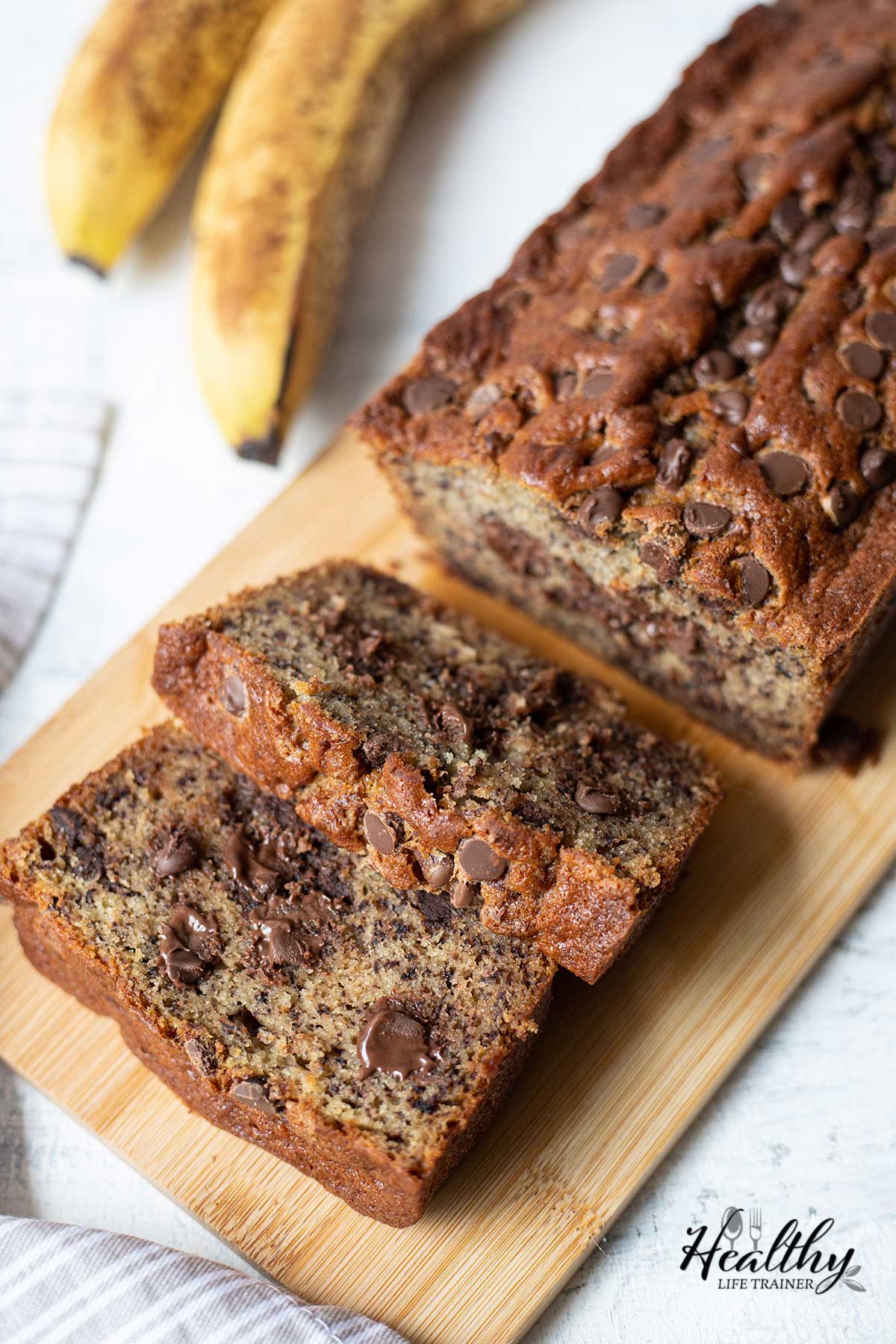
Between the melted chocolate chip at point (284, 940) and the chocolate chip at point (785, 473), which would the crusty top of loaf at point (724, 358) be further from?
the melted chocolate chip at point (284, 940)

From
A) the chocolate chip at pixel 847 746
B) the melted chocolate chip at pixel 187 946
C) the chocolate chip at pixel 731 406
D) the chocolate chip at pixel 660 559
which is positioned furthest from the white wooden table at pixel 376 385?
the chocolate chip at pixel 731 406

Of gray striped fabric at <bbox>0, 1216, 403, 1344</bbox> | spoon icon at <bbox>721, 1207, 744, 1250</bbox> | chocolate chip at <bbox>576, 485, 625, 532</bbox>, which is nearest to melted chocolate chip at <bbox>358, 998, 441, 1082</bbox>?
gray striped fabric at <bbox>0, 1216, 403, 1344</bbox>

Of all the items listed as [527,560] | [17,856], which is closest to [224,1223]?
[17,856]

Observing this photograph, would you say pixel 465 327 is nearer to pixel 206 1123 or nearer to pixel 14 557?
pixel 14 557

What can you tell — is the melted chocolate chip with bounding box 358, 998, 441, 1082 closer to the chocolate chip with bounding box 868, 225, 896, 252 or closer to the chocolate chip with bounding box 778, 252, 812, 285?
the chocolate chip with bounding box 778, 252, 812, 285

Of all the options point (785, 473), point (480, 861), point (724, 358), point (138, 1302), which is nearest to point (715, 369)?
point (724, 358)

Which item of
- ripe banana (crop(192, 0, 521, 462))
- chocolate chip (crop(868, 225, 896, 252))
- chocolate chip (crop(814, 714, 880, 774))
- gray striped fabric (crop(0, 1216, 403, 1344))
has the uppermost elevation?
ripe banana (crop(192, 0, 521, 462))
